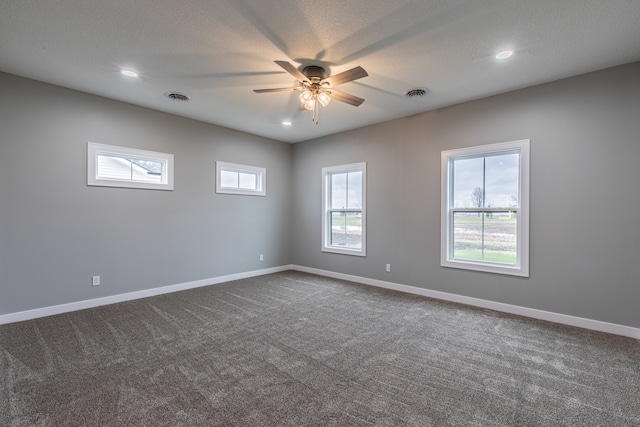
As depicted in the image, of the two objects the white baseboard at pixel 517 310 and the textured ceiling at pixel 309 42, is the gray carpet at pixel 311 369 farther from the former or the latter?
the textured ceiling at pixel 309 42

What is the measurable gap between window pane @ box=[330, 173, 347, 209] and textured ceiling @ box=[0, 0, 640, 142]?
2.18 m

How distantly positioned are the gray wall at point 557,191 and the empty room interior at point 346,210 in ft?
0.08

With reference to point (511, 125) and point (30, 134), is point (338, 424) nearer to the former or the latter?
point (511, 125)

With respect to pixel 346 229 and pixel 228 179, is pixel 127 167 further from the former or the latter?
pixel 346 229

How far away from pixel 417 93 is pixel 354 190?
2269mm

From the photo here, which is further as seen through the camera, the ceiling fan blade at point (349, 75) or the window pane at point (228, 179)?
the window pane at point (228, 179)

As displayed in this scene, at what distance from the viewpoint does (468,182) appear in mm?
4273

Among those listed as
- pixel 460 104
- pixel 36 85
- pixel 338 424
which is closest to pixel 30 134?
pixel 36 85

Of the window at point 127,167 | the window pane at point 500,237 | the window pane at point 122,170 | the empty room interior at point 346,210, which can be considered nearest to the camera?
the empty room interior at point 346,210

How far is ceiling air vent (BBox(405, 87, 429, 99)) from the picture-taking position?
3740 millimetres

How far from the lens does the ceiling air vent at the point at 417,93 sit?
374 cm

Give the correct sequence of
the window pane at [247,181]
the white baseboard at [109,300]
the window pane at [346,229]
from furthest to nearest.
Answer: the window pane at [247,181] < the window pane at [346,229] < the white baseboard at [109,300]

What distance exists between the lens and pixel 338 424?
1.78 m

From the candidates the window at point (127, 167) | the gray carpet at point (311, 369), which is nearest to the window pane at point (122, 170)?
the window at point (127, 167)
